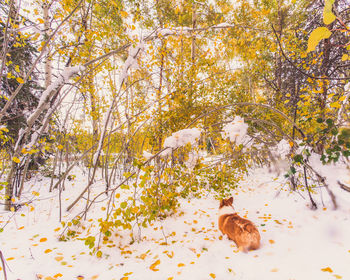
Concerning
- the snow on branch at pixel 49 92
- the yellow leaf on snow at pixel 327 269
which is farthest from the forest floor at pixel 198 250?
the snow on branch at pixel 49 92

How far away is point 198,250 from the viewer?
6.69ft

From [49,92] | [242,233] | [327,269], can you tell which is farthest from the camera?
[242,233]

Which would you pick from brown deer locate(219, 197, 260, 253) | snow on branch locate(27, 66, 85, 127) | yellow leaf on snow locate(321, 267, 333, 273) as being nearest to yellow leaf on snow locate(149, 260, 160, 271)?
brown deer locate(219, 197, 260, 253)

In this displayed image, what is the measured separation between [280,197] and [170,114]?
3151 mm

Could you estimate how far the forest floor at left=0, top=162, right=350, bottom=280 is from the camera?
1605 mm

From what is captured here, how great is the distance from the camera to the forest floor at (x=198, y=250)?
161cm

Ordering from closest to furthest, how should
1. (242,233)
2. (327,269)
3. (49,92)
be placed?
(327,269), (49,92), (242,233)

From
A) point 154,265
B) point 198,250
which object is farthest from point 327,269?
→ point 154,265

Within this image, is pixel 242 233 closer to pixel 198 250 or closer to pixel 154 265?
pixel 198 250

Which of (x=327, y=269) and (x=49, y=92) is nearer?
(x=327, y=269)

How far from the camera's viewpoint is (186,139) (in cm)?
167

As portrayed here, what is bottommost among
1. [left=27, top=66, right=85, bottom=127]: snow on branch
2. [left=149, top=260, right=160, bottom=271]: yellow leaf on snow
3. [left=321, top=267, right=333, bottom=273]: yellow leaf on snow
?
[left=149, top=260, right=160, bottom=271]: yellow leaf on snow

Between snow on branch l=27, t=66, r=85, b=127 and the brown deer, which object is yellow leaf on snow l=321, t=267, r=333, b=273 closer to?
the brown deer

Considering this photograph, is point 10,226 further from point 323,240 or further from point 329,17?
point 323,240
